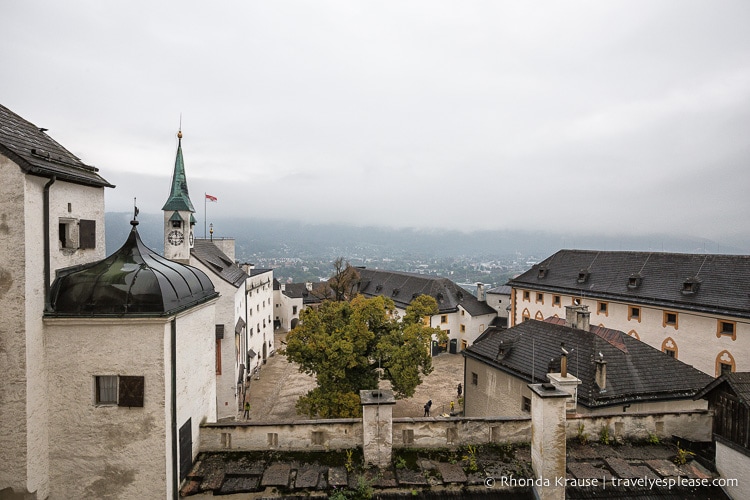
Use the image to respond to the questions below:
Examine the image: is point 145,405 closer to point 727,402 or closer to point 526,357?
point 727,402

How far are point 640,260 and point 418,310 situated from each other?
85.6 ft

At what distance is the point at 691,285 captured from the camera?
2966 centimetres

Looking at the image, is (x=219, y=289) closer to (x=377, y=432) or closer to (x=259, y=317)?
(x=259, y=317)

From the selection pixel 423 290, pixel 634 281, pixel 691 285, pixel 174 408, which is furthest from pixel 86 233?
pixel 423 290

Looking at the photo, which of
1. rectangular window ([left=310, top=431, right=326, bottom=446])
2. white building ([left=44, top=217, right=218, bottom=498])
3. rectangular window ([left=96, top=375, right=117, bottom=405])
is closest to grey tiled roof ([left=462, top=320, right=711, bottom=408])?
rectangular window ([left=310, top=431, right=326, bottom=446])

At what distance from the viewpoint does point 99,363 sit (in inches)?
336

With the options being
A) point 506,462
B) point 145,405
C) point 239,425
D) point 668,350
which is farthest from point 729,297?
point 145,405

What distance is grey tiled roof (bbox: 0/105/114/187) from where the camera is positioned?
310 inches

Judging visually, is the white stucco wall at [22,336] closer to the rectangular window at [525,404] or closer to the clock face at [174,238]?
the rectangular window at [525,404]

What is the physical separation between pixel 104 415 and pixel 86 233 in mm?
4457

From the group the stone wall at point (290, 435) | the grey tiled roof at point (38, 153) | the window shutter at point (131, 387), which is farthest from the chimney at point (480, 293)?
the window shutter at point (131, 387)

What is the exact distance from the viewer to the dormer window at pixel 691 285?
29.4 meters

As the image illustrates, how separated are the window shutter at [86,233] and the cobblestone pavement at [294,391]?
17.7 metres

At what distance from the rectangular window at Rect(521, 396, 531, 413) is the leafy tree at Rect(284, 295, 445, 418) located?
4.55m
